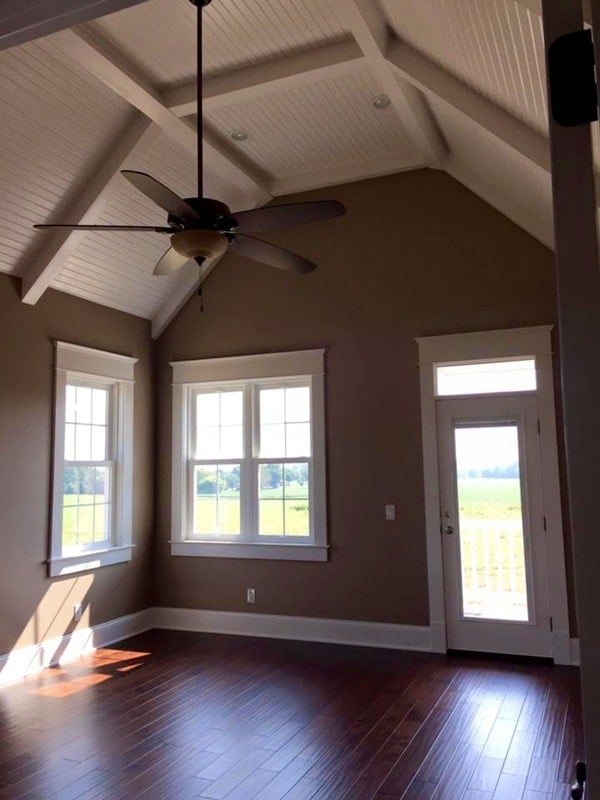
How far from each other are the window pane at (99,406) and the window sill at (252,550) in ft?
4.49

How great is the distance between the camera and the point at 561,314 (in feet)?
2.38

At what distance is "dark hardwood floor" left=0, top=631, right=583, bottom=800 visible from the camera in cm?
304

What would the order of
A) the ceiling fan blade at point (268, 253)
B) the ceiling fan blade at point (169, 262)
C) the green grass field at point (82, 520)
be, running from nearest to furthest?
the ceiling fan blade at point (268, 253) < the ceiling fan blade at point (169, 262) < the green grass field at point (82, 520)

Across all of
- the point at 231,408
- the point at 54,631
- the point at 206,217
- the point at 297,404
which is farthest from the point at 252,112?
the point at 54,631

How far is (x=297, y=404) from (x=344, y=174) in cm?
209

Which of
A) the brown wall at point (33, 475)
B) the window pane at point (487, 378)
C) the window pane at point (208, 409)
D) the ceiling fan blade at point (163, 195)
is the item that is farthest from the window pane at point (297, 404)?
the ceiling fan blade at point (163, 195)

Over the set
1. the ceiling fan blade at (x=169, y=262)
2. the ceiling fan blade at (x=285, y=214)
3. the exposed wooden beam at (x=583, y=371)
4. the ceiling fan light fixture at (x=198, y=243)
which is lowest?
the exposed wooden beam at (x=583, y=371)

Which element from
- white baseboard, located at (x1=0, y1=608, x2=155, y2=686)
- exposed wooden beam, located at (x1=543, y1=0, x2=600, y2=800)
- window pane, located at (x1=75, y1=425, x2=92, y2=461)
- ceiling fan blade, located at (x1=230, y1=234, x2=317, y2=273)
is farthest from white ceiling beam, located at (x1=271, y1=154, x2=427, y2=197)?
exposed wooden beam, located at (x1=543, y1=0, x2=600, y2=800)

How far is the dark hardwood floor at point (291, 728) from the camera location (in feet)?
9.98

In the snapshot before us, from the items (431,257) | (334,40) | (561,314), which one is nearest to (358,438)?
(431,257)

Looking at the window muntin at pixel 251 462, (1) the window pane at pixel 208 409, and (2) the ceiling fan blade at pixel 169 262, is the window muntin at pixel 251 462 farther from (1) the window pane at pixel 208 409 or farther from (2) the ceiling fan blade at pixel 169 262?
(2) the ceiling fan blade at pixel 169 262

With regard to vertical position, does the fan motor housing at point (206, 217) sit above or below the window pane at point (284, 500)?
above

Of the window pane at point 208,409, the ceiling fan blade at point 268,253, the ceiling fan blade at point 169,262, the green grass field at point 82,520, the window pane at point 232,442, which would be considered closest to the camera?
the ceiling fan blade at point 268,253

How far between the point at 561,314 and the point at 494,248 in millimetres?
4760
